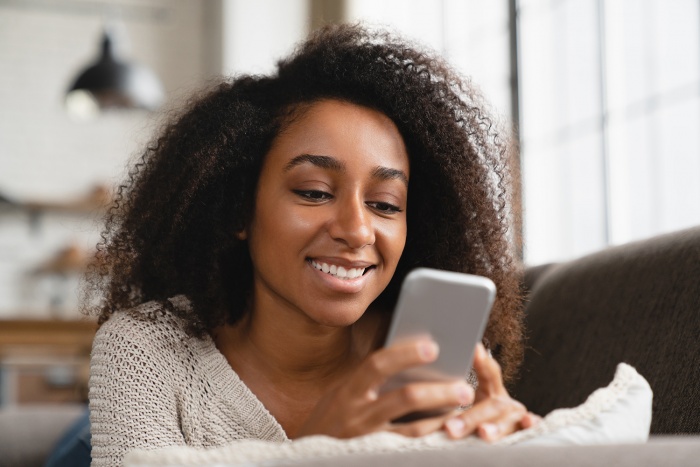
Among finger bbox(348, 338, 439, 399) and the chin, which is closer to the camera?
finger bbox(348, 338, 439, 399)

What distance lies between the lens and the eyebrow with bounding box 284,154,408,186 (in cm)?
123

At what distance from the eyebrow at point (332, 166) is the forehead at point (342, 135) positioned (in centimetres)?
1

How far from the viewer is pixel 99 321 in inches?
60.1

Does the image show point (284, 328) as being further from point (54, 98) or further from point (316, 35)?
point (54, 98)

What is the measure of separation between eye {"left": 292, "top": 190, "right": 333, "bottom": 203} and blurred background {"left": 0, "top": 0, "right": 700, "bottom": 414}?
0.38 metres

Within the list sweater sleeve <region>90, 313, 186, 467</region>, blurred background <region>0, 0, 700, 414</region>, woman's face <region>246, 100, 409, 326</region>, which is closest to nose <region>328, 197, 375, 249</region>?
woman's face <region>246, 100, 409, 326</region>

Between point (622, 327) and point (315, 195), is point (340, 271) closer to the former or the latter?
point (315, 195)

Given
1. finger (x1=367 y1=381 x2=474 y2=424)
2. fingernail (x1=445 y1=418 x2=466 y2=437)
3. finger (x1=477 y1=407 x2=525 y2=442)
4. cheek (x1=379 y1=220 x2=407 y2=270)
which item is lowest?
finger (x1=477 y1=407 x2=525 y2=442)

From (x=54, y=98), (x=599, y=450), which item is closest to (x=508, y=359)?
(x=599, y=450)

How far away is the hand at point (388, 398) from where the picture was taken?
0.78 meters

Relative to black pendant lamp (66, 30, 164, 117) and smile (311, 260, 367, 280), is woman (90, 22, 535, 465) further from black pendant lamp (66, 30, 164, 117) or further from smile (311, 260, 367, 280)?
black pendant lamp (66, 30, 164, 117)

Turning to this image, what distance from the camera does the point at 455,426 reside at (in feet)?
2.52

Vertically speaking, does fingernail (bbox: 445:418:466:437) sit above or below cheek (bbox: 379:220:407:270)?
below

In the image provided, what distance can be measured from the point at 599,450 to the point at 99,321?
110cm
